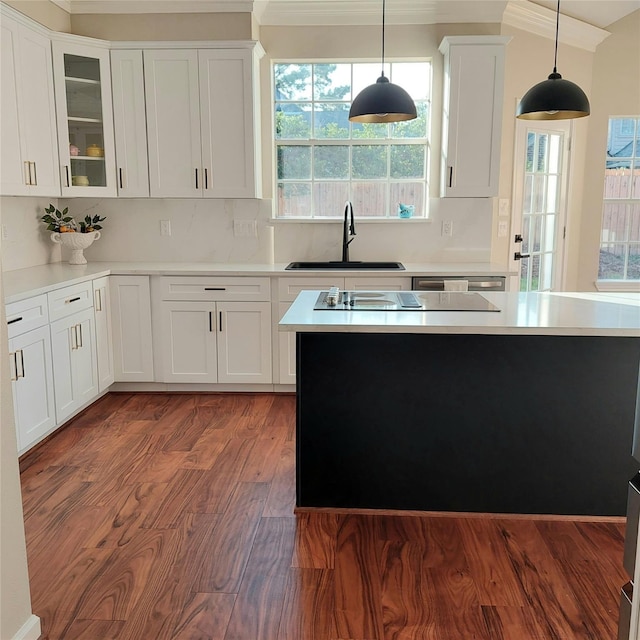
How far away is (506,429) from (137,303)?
268cm

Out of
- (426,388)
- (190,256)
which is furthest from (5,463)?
(190,256)

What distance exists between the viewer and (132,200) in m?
4.61

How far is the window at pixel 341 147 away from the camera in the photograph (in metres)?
4.58

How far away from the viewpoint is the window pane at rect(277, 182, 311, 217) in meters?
4.73

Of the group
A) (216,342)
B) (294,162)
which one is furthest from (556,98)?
(216,342)

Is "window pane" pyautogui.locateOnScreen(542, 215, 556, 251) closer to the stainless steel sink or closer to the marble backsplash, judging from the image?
the marble backsplash

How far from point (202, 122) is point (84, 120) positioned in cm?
81

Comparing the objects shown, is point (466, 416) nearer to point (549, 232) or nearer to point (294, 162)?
point (294, 162)

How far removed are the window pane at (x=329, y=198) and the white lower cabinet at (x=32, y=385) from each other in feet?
7.50

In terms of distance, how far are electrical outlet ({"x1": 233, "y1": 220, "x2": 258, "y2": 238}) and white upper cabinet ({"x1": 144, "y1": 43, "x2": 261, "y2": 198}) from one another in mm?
352

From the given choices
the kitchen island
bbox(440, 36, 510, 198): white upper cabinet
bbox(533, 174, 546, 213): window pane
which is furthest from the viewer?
bbox(533, 174, 546, 213): window pane

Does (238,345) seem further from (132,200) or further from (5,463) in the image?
(5,463)

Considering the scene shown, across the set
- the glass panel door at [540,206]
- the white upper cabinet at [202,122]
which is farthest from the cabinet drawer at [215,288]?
the glass panel door at [540,206]

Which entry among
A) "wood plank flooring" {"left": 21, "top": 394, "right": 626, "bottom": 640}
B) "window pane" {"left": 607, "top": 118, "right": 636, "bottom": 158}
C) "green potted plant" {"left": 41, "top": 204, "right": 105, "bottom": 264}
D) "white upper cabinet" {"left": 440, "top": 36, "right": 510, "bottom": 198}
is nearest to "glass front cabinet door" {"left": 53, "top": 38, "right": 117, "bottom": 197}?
"green potted plant" {"left": 41, "top": 204, "right": 105, "bottom": 264}
